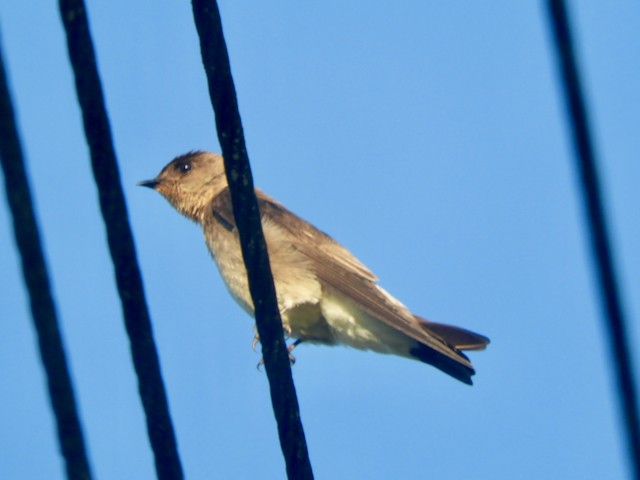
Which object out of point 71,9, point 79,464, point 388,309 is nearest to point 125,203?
point 71,9

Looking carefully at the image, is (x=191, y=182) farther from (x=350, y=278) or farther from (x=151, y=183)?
(x=350, y=278)

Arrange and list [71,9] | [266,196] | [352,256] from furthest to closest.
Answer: [266,196], [352,256], [71,9]

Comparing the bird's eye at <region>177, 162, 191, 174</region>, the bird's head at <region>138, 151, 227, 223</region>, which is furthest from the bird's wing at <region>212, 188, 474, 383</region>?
the bird's eye at <region>177, 162, 191, 174</region>

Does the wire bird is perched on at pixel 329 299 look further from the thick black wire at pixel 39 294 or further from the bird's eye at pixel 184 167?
the thick black wire at pixel 39 294

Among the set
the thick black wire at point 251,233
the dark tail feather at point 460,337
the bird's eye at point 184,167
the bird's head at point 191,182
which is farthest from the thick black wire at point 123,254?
the bird's eye at point 184,167

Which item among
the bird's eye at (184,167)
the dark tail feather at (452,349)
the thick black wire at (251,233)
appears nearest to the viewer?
the thick black wire at (251,233)

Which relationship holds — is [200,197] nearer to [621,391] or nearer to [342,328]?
[342,328]
